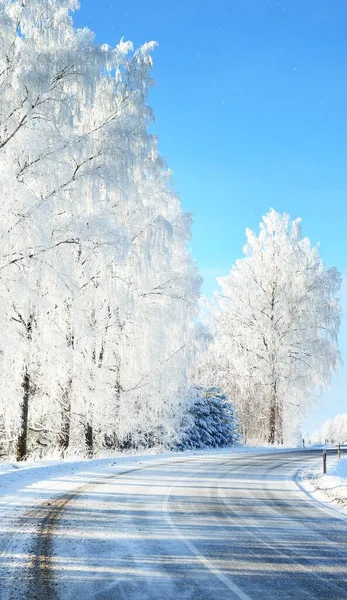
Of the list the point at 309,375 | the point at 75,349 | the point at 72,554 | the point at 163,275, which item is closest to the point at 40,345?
the point at 75,349

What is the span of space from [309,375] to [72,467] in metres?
21.7

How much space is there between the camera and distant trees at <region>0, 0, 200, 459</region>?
43.8ft

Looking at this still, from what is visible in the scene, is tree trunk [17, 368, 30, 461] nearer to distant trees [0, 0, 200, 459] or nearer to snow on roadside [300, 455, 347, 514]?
distant trees [0, 0, 200, 459]

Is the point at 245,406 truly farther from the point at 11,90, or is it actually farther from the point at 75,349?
the point at 11,90

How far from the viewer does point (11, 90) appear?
13.4 metres

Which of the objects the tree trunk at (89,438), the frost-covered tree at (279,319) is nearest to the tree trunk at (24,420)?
the tree trunk at (89,438)

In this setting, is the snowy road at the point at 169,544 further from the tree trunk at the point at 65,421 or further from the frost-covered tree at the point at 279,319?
the frost-covered tree at the point at 279,319

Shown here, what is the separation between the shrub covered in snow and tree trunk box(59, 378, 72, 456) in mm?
8501

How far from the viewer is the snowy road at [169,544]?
17.9ft

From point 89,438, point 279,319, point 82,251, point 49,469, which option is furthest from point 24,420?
point 279,319

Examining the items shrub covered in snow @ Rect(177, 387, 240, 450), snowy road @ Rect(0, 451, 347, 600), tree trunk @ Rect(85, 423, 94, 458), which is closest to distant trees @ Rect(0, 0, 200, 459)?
tree trunk @ Rect(85, 423, 94, 458)

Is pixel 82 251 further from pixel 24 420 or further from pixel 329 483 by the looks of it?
pixel 329 483

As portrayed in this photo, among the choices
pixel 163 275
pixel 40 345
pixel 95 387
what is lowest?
pixel 95 387

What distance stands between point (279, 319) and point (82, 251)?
70.1ft
